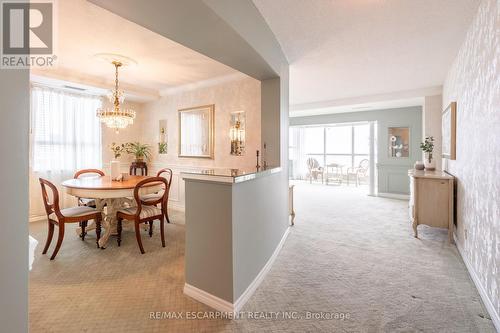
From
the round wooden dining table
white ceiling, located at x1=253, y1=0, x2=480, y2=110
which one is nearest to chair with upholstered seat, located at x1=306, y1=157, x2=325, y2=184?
white ceiling, located at x1=253, y1=0, x2=480, y2=110

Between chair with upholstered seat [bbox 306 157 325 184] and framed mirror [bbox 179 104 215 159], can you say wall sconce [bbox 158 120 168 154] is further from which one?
chair with upholstered seat [bbox 306 157 325 184]

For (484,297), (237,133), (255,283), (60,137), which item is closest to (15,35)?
(255,283)

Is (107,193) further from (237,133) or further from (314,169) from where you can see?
(314,169)

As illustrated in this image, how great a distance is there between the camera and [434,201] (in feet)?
10.8

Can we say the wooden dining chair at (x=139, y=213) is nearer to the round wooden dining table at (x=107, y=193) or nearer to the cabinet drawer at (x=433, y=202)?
the round wooden dining table at (x=107, y=193)

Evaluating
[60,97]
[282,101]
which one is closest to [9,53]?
[282,101]

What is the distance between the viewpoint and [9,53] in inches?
27.8

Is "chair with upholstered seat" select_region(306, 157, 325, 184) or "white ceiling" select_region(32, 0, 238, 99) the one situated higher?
"white ceiling" select_region(32, 0, 238, 99)

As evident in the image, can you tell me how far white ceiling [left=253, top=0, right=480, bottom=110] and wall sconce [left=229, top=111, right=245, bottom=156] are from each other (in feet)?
3.89

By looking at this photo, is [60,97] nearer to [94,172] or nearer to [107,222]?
[94,172]

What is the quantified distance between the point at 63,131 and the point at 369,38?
17.2 feet

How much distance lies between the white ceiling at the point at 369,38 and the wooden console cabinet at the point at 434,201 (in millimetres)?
1711

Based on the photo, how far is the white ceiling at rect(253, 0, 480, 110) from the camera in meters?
2.21

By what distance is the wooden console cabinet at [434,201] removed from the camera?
3.20 meters
